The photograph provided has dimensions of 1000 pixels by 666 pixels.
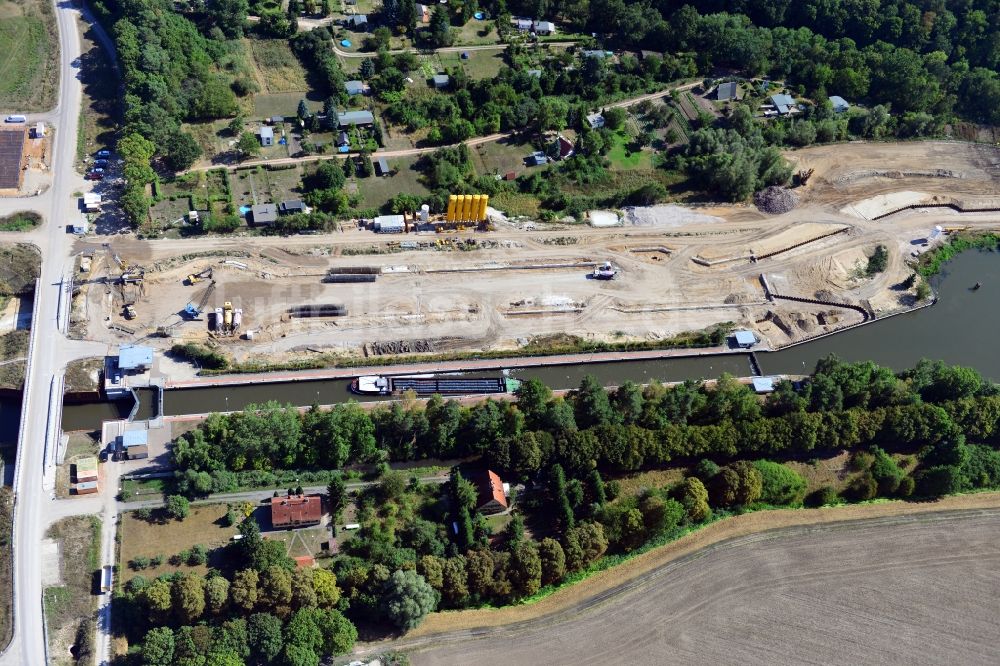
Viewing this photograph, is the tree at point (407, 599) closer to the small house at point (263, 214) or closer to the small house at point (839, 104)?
the small house at point (263, 214)

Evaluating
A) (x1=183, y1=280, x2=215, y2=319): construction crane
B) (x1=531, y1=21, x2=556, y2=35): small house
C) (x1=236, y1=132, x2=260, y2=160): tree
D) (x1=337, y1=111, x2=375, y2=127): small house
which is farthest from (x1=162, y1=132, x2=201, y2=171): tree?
(x1=531, y1=21, x2=556, y2=35): small house

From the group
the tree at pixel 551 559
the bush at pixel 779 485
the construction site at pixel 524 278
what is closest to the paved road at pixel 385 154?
the construction site at pixel 524 278

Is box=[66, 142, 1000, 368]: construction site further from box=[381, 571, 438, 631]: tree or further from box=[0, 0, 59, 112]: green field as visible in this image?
box=[0, 0, 59, 112]: green field

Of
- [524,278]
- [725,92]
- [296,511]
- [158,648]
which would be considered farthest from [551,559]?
[725,92]

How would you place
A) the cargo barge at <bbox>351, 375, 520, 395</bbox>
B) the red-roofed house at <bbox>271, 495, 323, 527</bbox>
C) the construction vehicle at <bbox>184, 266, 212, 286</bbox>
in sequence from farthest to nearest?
the construction vehicle at <bbox>184, 266, 212, 286</bbox> → the cargo barge at <bbox>351, 375, 520, 395</bbox> → the red-roofed house at <bbox>271, 495, 323, 527</bbox>

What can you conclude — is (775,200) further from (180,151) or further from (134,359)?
(134,359)
